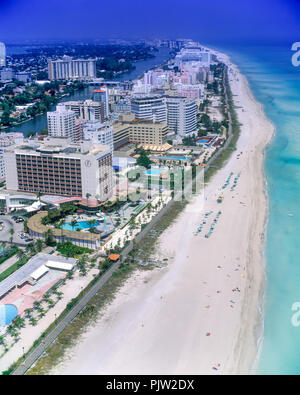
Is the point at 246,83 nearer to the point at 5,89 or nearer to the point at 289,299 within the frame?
the point at 5,89

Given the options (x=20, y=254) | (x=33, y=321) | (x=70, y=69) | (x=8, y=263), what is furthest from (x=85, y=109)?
(x=70, y=69)

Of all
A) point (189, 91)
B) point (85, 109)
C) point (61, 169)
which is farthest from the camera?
point (189, 91)

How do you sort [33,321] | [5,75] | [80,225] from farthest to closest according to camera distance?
[5,75]
[80,225]
[33,321]

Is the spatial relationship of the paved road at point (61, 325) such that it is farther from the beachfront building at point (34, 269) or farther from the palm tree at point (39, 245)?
the palm tree at point (39, 245)

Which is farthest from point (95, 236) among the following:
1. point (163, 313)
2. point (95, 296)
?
point (163, 313)

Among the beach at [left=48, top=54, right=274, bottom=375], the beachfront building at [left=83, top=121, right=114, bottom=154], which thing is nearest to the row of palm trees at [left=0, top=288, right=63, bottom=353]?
the beach at [left=48, top=54, right=274, bottom=375]

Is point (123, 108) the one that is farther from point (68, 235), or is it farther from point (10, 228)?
point (68, 235)

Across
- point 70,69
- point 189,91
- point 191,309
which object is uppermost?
point 70,69
